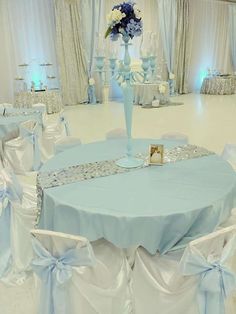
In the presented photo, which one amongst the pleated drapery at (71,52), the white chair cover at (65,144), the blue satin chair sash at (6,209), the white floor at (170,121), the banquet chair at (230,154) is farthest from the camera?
the pleated drapery at (71,52)

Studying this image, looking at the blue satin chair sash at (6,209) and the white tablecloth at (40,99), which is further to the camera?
the white tablecloth at (40,99)

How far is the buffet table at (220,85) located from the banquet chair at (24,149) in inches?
337

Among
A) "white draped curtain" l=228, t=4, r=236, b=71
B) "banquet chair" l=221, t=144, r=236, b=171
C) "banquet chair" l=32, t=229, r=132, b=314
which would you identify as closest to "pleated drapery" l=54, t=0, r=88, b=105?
"white draped curtain" l=228, t=4, r=236, b=71

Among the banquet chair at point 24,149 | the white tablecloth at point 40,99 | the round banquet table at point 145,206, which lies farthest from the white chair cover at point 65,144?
the white tablecloth at point 40,99

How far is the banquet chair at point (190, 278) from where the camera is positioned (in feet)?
4.67

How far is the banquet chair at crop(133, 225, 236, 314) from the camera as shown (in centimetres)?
142

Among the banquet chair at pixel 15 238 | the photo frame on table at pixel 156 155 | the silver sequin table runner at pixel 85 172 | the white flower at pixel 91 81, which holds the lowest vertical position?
the banquet chair at pixel 15 238

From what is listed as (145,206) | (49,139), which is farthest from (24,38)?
(145,206)

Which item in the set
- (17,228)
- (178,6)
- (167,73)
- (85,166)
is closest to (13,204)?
(17,228)

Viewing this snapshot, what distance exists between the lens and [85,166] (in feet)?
7.13

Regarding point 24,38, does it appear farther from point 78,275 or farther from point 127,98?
point 78,275

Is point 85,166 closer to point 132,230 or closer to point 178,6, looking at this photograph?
point 132,230

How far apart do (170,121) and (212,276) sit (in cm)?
559

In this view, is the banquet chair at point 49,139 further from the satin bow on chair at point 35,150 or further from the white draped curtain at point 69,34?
the white draped curtain at point 69,34
